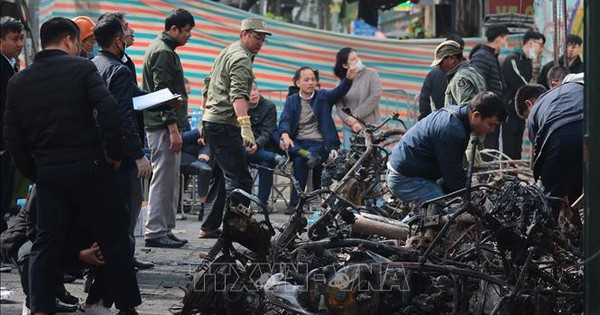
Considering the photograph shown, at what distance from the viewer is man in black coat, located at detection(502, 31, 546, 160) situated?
56.5 ft

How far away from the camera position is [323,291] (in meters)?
7.30

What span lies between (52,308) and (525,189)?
9.56 ft

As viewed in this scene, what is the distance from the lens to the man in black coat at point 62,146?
7.84 m

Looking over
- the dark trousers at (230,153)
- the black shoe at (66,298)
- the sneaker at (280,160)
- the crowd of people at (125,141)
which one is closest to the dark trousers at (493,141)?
the crowd of people at (125,141)

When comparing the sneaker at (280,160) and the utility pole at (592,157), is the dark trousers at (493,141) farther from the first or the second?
the utility pole at (592,157)

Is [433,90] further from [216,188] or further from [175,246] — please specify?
[175,246]

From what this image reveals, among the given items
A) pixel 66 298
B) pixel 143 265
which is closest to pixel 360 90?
pixel 143 265

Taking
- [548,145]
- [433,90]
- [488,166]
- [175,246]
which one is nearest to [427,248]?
[548,145]

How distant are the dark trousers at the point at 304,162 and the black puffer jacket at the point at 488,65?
84.7 inches

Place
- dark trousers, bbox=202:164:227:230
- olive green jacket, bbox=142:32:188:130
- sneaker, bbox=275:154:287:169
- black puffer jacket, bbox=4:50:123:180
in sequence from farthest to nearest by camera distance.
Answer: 1. sneaker, bbox=275:154:287:169
2. dark trousers, bbox=202:164:227:230
3. olive green jacket, bbox=142:32:188:130
4. black puffer jacket, bbox=4:50:123:180

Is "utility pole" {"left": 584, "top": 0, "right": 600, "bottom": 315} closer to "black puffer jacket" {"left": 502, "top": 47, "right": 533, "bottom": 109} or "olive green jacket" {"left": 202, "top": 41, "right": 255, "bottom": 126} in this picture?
"olive green jacket" {"left": 202, "top": 41, "right": 255, "bottom": 126}

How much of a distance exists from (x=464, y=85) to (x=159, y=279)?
380cm

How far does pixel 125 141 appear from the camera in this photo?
947 centimetres

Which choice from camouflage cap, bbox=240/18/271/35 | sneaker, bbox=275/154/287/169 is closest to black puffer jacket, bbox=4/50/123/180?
camouflage cap, bbox=240/18/271/35
